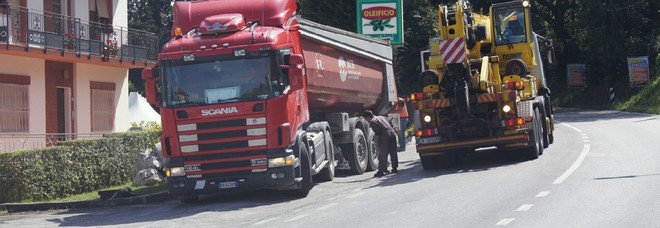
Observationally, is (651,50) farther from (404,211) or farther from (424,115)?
(404,211)

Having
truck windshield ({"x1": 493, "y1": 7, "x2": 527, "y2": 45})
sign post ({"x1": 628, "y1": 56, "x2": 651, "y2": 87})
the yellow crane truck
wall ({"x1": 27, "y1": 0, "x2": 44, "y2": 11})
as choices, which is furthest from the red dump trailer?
sign post ({"x1": 628, "y1": 56, "x2": 651, "y2": 87})

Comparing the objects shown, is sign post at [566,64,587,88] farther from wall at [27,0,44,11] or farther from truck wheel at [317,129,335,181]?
truck wheel at [317,129,335,181]

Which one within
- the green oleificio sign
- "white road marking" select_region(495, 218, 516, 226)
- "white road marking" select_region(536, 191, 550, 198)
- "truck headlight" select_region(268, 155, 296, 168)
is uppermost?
the green oleificio sign

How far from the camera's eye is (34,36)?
24.6m

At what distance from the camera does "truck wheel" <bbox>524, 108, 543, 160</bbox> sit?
19469 millimetres

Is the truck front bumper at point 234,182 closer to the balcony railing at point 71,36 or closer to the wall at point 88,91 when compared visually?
the balcony railing at point 71,36

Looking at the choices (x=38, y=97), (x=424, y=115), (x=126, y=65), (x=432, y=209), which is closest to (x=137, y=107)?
(x=126, y=65)

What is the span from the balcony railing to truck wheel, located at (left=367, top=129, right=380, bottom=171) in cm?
982

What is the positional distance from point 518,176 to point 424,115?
11.3 feet

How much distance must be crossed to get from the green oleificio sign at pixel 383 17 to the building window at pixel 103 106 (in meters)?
8.93

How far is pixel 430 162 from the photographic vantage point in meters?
20.1

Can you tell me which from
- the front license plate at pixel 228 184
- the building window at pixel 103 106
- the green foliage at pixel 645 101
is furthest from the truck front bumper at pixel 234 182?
the green foliage at pixel 645 101

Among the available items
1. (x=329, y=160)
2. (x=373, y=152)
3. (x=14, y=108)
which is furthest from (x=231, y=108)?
(x=14, y=108)

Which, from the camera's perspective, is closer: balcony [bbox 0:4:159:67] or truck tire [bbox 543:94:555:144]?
truck tire [bbox 543:94:555:144]
